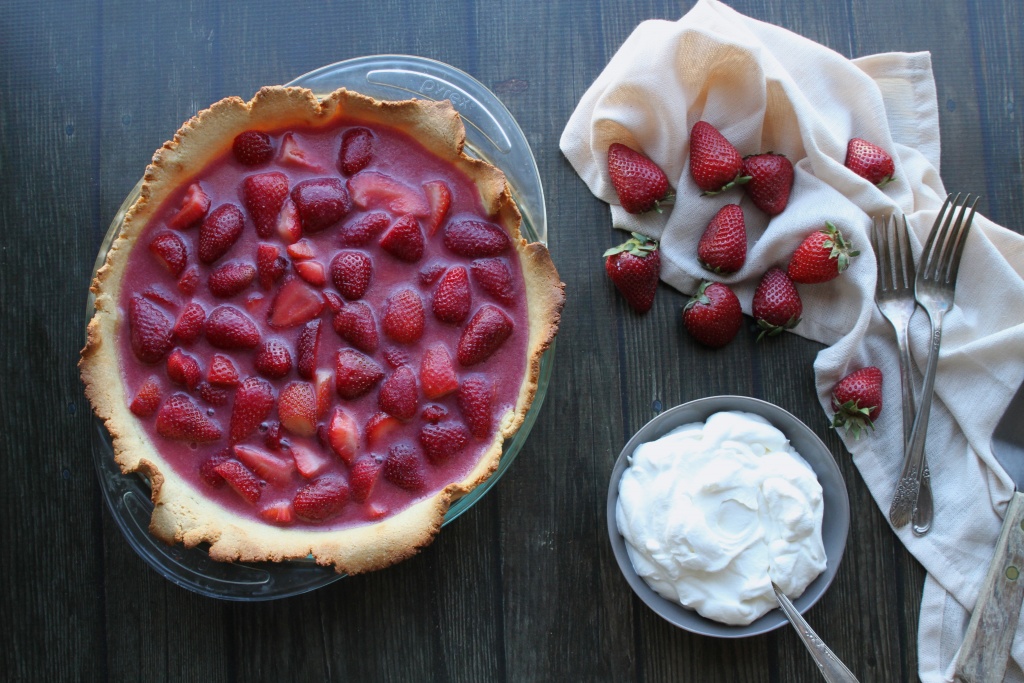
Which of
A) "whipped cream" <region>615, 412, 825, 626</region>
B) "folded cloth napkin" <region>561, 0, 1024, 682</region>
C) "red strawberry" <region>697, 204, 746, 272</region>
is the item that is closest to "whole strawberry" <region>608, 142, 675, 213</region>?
"folded cloth napkin" <region>561, 0, 1024, 682</region>

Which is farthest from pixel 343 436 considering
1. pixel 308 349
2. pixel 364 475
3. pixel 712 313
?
pixel 712 313

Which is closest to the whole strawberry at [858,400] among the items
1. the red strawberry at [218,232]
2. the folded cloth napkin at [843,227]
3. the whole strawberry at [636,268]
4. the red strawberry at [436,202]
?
the folded cloth napkin at [843,227]

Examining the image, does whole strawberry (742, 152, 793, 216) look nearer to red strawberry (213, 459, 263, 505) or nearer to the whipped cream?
the whipped cream

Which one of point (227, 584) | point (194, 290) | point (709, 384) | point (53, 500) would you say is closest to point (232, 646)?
point (227, 584)

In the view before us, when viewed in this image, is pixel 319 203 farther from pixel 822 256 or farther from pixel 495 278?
pixel 822 256

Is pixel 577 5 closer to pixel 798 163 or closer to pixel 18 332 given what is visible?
pixel 798 163

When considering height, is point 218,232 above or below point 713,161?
below

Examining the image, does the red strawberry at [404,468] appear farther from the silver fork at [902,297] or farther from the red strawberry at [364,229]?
the silver fork at [902,297]
